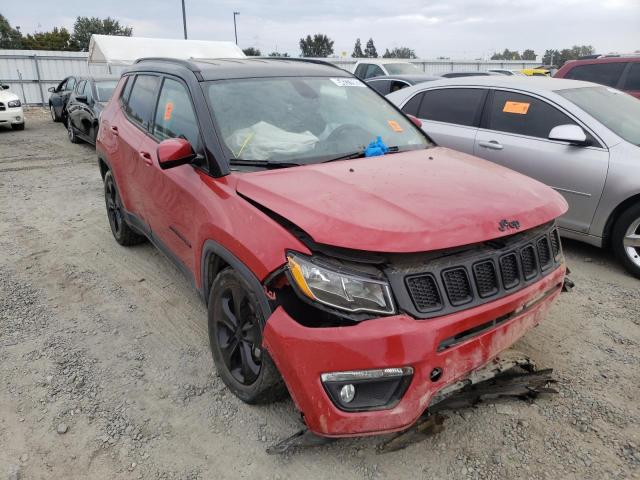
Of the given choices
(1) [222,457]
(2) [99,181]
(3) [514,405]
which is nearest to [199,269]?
(1) [222,457]

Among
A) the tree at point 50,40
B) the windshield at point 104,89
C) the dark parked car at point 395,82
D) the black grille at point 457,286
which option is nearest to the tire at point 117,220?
the black grille at point 457,286

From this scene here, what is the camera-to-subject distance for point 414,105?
19.7 ft

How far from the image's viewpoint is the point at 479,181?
2.55m

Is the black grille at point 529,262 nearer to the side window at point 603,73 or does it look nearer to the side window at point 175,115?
the side window at point 175,115

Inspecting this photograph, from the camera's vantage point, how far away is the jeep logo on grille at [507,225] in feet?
7.06

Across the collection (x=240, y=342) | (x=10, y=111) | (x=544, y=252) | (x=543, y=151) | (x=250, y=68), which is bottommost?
(x=10, y=111)

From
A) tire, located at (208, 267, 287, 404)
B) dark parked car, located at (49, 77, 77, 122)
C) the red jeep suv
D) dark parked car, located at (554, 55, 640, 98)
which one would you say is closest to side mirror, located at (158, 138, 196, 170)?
the red jeep suv

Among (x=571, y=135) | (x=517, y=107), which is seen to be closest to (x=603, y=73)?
(x=517, y=107)

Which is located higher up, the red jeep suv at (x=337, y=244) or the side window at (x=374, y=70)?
the side window at (x=374, y=70)

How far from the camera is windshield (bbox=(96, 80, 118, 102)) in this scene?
387 inches

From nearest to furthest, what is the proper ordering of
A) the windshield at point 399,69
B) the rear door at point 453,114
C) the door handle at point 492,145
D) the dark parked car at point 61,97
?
the door handle at point 492,145, the rear door at point 453,114, the dark parked car at point 61,97, the windshield at point 399,69

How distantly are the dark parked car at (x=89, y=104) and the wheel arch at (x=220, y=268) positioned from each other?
7.81m

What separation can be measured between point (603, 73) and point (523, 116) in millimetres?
4678

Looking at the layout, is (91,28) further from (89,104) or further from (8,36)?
(89,104)
